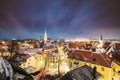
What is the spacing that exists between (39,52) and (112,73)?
659 centimetres

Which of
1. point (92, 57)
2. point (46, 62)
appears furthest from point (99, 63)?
point (46, 62)

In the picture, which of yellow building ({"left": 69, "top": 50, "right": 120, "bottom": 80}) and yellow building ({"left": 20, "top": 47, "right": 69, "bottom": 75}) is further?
yellow building ({"left": 20, "top": 47, "right": 69, "bottom": 75})

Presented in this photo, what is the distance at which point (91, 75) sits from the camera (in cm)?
771

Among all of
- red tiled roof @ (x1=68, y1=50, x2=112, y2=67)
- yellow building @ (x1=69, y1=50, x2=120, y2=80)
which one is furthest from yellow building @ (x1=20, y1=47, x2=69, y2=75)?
red tiled roof @ (x1=68, y1=50, x2=112, y2=67)

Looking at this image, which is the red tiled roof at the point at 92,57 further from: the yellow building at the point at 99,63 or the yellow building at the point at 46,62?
the yellow building at the point at 46,62

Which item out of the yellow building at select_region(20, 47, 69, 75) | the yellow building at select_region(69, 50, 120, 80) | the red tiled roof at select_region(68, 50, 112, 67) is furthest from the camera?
the yellow building at select_region(20, 47, 69, 75)

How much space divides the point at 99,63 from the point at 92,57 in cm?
100

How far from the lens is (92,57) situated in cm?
1040

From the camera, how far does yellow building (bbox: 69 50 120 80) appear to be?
349 inches

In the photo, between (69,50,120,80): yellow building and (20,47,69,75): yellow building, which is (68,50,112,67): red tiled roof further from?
(20,47,69,75): yellow building

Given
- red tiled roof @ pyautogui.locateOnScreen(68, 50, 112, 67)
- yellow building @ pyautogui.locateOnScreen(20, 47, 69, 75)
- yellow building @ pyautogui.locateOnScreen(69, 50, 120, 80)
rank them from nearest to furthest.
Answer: yellow building @ pyautogui.locateOnScreen(69, 50, 120, 80), red tiled roof @ pyautogui.locateOnScreen(68, 50, 112, 67), yellow building @ pyautogui.locateOnScreen(20, 47, 69, 75)

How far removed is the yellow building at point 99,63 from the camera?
8859mm

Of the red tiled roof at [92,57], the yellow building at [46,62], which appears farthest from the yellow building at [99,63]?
the yellow building at [46,62]

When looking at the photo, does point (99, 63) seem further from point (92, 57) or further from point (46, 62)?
point (46, 62)
